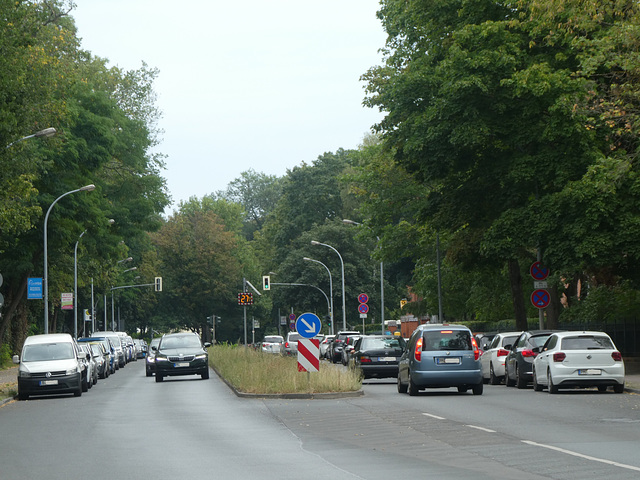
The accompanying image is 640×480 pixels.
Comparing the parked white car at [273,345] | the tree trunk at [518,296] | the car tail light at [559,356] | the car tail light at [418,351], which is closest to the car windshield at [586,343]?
the car tail light at [559,356]

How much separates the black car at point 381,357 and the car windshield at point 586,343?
30.3ft

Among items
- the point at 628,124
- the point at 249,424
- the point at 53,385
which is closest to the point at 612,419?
the point at 249,424

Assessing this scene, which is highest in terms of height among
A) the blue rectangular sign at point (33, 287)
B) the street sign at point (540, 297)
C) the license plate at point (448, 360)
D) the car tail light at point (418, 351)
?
the blue rectangular sign at point (33, 287)

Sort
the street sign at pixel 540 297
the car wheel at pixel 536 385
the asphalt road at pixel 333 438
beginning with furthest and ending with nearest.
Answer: the street sign at pixel 540 297 → the car wheel at pixel 536 385 → the asphalt road at pixel 333 438

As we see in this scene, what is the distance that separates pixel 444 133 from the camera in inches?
1367

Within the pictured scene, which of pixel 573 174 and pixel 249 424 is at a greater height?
pixel 573 174

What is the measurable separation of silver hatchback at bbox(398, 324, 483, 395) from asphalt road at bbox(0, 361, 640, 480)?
0.49 meters

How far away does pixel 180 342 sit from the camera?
126 ft

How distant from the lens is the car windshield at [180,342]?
125 ft

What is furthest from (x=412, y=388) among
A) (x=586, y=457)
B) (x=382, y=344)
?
Answer: (x=586, y=457)

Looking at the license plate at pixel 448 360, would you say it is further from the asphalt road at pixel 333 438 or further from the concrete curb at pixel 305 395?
the concrete curb at pixel 305 395

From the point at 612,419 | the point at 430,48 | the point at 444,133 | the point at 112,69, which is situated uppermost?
the point at 112,69

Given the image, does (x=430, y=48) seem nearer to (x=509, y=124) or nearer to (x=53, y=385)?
(x=509, y=124)

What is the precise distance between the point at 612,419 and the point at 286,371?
37.8ft
